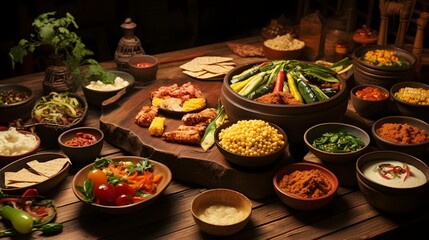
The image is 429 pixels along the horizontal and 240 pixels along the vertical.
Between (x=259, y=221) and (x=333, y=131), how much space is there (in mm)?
857

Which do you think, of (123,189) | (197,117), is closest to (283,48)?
(197,117)

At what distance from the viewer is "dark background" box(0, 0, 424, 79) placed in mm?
5582

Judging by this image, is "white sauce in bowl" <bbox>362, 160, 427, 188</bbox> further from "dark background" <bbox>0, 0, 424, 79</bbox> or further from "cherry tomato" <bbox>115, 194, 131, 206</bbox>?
"dark background" <bbox>0, 0, 424, 79</bbox>

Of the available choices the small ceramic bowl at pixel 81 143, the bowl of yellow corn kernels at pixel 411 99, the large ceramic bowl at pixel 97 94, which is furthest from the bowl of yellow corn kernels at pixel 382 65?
the small ceramic bowl at pixel 81 143

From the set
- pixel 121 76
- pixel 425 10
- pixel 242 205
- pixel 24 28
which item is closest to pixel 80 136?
pixel 121 76

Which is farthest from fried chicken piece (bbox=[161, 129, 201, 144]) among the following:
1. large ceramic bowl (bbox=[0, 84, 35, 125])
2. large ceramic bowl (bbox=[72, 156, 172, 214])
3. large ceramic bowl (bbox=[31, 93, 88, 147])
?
large ceramic bowl (bbox=[0, 84, 35, 125])

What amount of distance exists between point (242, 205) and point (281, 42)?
222 centimetres

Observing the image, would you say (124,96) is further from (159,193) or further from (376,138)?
(376,138)

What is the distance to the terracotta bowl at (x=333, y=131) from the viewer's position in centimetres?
325

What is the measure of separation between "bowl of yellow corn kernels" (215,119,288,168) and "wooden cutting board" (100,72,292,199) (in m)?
0.07

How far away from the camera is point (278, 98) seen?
351cm

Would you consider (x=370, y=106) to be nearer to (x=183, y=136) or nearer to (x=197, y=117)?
(x=197, y=117)

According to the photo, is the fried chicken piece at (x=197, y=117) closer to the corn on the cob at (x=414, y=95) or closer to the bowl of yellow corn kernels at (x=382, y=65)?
the bowl of yellow corn kernels at (x=382, y=65)

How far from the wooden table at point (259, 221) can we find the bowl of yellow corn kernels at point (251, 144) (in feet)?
0.89
